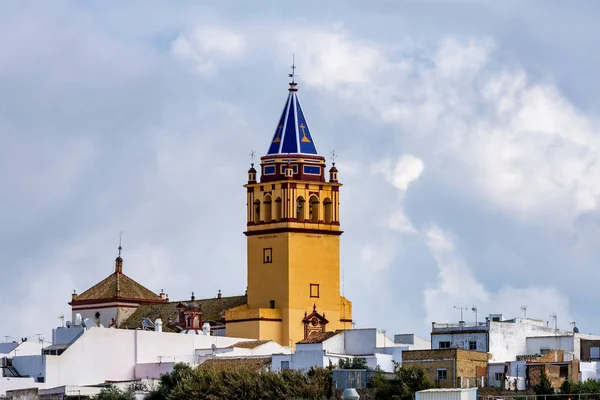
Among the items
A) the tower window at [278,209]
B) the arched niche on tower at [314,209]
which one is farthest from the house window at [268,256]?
the arched niche on tower at [314,209]

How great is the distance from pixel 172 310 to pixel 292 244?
1061cm

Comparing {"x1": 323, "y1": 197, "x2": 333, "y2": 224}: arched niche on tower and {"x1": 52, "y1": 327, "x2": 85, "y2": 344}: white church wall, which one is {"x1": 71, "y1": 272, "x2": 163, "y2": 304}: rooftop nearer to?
{"x1": 52, "y1": 327, "x2": 85, "y2": 344}: white church wall

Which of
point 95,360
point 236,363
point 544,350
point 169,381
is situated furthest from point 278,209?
point 169,381

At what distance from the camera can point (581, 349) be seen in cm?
10594

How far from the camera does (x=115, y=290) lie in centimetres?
12619

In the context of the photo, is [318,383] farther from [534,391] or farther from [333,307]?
[333,307]

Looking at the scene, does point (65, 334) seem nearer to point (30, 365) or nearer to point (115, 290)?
point (30, 365)

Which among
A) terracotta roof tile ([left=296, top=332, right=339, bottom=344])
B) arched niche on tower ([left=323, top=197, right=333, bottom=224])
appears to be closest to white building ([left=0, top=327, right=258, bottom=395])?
terracotta roof tile ([left=296, top=332, right=339, bottom=344])

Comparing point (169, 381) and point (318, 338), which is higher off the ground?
point (318, 338)

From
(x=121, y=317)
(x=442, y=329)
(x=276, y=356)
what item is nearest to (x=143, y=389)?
(x=276, y=356)

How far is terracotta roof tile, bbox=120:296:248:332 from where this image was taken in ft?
396

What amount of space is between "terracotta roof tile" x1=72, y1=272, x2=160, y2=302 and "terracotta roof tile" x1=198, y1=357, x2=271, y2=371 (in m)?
20.2

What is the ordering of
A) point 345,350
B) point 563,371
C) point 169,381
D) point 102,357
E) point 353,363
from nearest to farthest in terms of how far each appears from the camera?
point 563,371 < point 353,363 < point 169,381 < point 345,350 < point 102,357

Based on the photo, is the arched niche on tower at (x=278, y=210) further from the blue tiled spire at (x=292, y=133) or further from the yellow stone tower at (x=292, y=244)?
the blue tiled spire at (x=292, y=133)
